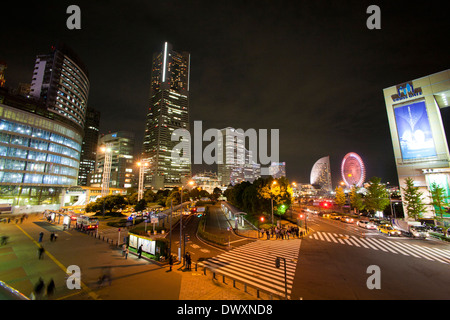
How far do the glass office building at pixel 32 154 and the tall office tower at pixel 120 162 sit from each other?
8376cm

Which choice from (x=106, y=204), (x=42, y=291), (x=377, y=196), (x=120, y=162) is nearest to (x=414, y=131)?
(x=377, y=196)

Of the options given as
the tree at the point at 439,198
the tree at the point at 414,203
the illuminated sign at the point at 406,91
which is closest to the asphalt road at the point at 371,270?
the tree at the point at 414,203

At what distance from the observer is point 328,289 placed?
43.6 feet

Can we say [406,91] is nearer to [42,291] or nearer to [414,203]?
[414,203]

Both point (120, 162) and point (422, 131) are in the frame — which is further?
point (120, 162)

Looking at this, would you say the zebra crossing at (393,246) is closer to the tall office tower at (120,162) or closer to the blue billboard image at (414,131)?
the blue billboard image at (414,131)

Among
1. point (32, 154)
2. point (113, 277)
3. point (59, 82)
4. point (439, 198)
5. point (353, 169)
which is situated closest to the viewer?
point (113, 277)

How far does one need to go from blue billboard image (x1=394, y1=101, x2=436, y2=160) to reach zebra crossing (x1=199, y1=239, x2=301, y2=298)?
41.6m

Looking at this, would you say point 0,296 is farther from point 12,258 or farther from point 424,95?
point 424,95

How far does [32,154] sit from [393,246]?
100m

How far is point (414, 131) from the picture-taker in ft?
153

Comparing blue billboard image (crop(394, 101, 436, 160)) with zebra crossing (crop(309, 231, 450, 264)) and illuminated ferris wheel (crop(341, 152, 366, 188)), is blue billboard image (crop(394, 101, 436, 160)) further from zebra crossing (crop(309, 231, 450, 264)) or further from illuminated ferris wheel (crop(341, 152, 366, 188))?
illuminated ferris wheel (crop(341, 152, 366, 188))

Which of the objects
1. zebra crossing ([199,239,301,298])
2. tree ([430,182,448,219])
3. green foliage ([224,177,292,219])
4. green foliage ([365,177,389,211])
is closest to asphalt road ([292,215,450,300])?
zebra crossing ([199,239,301,298])
